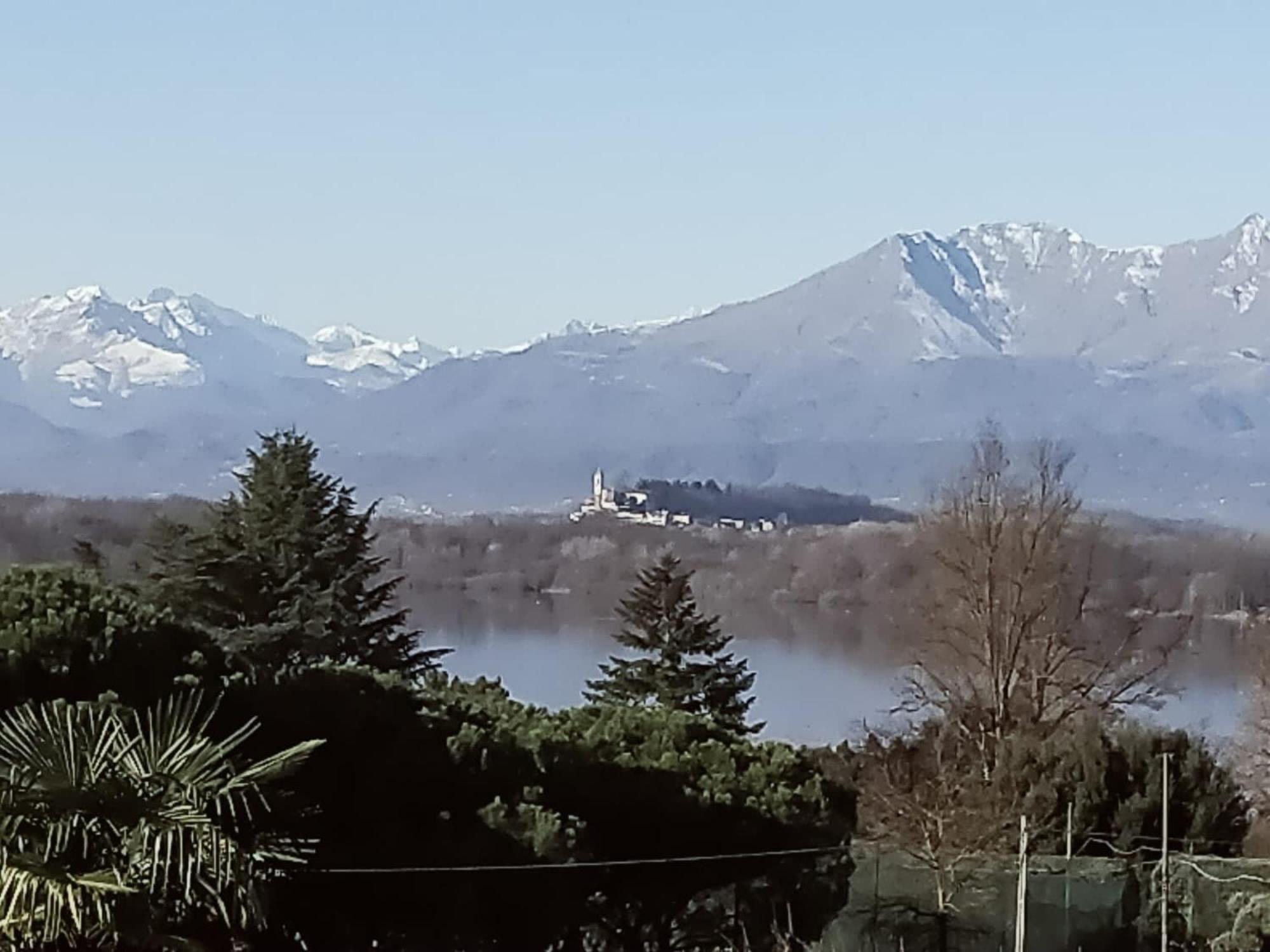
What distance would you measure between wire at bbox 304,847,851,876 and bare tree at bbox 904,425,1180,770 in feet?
22.6

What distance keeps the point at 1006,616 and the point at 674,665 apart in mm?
2747

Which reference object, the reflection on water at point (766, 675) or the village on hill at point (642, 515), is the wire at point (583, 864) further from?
the village on hill at point (642, 515)

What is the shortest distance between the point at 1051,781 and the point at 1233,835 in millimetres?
1140

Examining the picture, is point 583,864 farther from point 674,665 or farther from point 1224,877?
point 674,665

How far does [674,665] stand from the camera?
16.4m

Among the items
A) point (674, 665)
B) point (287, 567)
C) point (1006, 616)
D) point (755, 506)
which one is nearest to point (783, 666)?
point (674, 665)

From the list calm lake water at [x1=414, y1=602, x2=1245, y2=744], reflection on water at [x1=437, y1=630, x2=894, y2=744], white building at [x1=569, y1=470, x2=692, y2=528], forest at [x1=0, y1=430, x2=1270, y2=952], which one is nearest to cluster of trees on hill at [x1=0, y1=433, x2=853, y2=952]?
forest at [x1=0, y1=430, x2=1270, y2=952]

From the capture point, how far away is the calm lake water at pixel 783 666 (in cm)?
2191

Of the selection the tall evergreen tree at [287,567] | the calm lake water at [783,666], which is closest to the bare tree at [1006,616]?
the calm lake water at [783,666]

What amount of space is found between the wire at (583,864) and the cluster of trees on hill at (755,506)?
53.7m

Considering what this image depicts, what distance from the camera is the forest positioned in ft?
12.2

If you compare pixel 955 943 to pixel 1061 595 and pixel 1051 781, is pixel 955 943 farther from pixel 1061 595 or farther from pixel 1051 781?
pixel 1061 595

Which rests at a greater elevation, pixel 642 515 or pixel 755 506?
pixel 755 506

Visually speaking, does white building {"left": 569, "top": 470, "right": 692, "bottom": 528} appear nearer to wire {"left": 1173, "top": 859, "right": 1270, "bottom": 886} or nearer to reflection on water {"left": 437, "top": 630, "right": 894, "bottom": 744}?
reflection on water {"left": 437, "top": 630, "right": 894, "bottom": 744}
